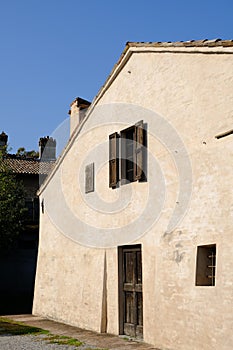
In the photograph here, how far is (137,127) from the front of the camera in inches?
460

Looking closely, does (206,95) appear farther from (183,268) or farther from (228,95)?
(183,268)

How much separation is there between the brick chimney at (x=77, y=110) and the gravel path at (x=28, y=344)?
737 centimetres

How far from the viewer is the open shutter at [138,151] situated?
11.4m

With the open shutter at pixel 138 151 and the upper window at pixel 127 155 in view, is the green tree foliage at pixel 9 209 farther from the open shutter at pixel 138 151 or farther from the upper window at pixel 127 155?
the open shutter at pixel 138 151

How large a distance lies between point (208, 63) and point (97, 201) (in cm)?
574

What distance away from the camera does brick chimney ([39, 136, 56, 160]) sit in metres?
30.6

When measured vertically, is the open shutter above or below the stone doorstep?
above

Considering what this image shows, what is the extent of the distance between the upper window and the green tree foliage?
31.3ft

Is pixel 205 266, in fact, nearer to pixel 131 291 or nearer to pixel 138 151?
pixel 131 291

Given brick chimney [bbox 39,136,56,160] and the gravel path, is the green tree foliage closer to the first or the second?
brick chimney [bbox 39,136,56,160]

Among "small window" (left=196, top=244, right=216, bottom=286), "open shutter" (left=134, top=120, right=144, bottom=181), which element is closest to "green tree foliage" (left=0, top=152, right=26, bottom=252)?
"open shutter" (left=134, top=120, right=144, bottom=181)

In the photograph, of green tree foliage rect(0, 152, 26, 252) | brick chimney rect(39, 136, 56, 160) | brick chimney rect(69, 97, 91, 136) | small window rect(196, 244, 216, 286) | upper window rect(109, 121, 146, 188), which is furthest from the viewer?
brick chimney rect(39, 136, 56, 160)

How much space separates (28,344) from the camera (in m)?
10.9

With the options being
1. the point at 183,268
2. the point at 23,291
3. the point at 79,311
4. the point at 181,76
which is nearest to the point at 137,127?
the point at 181,76
